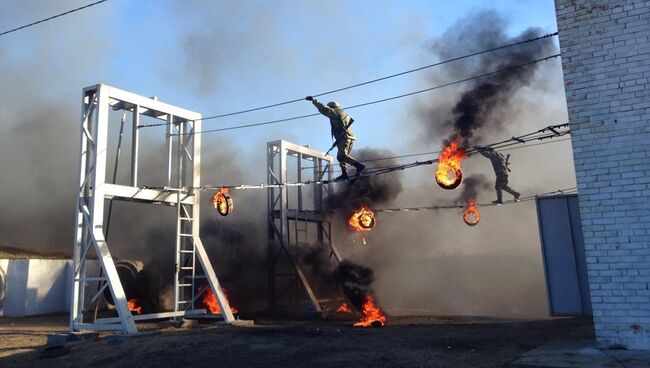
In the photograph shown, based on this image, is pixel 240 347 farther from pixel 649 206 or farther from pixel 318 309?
pixel 318 309

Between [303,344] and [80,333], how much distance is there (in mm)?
6586

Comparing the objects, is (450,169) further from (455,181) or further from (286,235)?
(286,235)

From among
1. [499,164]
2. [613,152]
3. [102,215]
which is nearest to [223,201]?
[102,215]

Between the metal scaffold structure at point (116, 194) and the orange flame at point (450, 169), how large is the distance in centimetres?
773

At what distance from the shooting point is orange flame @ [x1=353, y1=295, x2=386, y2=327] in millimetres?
A: 14573

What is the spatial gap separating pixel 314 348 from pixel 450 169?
492 cm

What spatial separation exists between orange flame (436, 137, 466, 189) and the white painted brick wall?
3.30 meters

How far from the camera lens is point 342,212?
83.6ft

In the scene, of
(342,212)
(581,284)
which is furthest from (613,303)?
(342,212)

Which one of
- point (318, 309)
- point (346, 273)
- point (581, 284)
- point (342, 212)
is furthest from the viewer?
point (342, 212)

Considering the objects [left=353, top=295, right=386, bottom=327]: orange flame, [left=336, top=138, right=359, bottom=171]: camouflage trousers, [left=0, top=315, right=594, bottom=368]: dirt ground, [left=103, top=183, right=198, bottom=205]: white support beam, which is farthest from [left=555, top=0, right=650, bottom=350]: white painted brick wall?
[left=103, top=183, right=198, bottom=205]: white support beam

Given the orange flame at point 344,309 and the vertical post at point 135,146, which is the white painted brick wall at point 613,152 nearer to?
the vertical post at point 135,146

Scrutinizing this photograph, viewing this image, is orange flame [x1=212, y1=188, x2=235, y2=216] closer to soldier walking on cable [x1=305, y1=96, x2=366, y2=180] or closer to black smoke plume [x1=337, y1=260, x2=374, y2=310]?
soldier walking on cable [x1=305, y1=96, x2=366, y2=180]

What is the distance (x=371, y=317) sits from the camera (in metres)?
16.1
